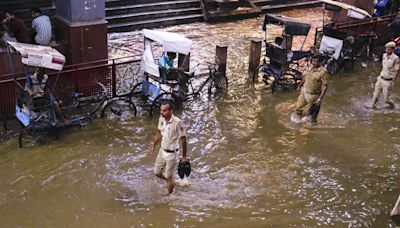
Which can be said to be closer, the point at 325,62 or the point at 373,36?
the point at 325,62

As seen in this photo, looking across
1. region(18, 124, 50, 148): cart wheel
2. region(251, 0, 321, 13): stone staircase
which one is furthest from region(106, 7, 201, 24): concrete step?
region(18, 124, 50, 148): cart wheel

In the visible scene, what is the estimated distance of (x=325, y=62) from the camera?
51.9 feet

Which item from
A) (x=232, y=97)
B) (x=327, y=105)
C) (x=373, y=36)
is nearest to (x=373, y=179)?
(x=327, y=105)

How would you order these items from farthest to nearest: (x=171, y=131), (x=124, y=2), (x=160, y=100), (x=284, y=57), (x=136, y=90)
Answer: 1. (x=124, y=2)
2. (x=284, y=57)
3. (x=136, y=90)
4. (x=160, y=100)
5. (x=171, y=131)

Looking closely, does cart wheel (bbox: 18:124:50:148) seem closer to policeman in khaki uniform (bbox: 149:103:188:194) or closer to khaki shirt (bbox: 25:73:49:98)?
khaki shirt (bbox: 25:73:49:98)

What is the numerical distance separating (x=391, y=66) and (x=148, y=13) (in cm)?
1025

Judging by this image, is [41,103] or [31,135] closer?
[41,103]

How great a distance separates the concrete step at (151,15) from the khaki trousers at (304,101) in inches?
361

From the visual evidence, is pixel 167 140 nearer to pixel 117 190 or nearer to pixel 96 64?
pixel 117 190

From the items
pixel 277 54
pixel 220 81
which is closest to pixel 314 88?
pixel 277 54

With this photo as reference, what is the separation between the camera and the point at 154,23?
65.4 ft

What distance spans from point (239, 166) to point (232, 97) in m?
3.87

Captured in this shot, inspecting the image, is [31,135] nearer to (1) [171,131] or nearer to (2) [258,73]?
(1) [171,131]

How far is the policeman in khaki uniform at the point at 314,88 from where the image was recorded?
11.9m
